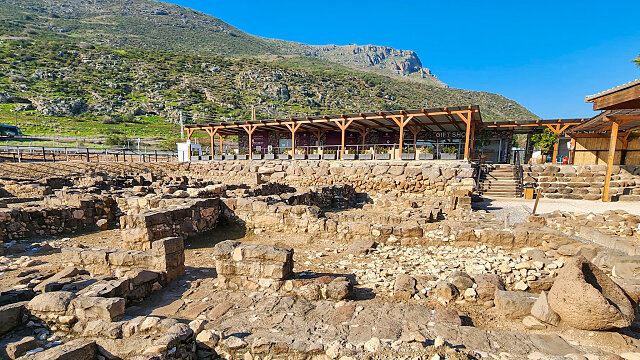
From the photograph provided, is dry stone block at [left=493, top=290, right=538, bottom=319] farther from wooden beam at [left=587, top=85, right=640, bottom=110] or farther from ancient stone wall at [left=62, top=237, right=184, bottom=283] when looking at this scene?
wooden beam at [left=587, top=85, right=640, bottom=110]

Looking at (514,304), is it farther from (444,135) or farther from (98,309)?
(444,135)

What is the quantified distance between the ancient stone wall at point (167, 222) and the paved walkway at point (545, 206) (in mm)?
11341

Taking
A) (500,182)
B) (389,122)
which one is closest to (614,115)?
(500,182)

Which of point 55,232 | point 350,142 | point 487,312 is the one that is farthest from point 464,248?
point 350,142

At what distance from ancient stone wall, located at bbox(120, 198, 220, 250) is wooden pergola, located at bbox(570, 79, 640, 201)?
12530 millimetres

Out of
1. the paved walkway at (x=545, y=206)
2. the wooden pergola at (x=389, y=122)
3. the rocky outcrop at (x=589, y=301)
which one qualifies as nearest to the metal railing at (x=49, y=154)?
the wooden pergola at (x=389, y=122)

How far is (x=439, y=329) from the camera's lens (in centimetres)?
376

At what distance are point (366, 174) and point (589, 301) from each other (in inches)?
597

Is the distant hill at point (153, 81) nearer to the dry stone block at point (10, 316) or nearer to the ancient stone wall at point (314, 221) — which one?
the ancient stone wall at point (314, 221)

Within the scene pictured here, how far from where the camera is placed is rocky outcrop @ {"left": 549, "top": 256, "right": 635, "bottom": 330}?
3.65 m

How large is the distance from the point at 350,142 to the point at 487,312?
1070 inches

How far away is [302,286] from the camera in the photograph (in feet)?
16.3

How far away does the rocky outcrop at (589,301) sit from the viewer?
3.65 metres

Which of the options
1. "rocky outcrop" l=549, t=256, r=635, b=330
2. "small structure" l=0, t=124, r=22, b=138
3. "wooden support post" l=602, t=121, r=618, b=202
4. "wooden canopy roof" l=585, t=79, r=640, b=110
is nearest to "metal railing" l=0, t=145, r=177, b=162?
"small structure" l=0, t=124, r=22, b=138
